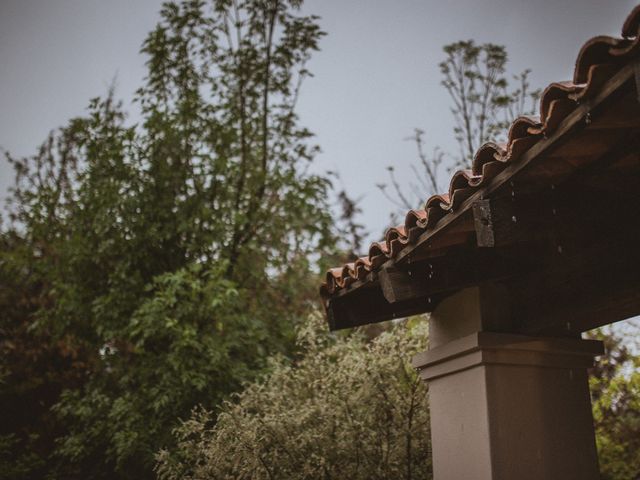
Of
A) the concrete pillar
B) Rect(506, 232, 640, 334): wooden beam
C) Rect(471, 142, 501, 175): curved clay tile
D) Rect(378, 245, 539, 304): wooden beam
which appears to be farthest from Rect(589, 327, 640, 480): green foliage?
Rect(471, 142, 501, 175): curved clay tile

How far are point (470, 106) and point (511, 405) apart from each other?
8.14 meters

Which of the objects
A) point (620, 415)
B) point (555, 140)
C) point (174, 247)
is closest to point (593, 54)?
point (555, 140)

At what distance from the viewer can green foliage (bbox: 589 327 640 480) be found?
239 inches

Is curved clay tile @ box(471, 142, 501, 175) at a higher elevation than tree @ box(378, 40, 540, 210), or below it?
below

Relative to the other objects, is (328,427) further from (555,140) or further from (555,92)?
(555,92)

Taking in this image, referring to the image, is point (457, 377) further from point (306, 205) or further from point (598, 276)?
point (306, 205)

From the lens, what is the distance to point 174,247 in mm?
7801

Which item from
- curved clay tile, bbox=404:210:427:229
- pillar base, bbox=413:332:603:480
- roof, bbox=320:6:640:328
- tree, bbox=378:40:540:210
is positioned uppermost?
tree, bbox=378:40:540:210

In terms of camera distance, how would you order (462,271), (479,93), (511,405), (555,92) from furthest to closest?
(479,93) → (462,271) → (511,405) → (555,92)

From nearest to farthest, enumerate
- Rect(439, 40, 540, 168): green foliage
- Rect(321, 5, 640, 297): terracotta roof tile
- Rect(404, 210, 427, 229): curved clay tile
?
Rect(321, 5, 640, 297): terracotta roof tile < Rect(404, 210, 427, 229): curved clay tile < Rect(439, 40, 540, 168): green foliage

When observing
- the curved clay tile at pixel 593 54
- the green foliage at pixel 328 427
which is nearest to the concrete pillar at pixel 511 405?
the green foliage at pixel 328 427

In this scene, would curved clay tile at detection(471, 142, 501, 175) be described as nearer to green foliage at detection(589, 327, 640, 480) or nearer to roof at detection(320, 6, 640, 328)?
roof at detection(320, 6, 640, 328)

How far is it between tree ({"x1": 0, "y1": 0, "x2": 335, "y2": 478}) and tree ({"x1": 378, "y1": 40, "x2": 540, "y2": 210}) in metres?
2.73

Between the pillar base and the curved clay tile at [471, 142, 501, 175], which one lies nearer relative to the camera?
the curved clay tile at [471, 142, 501, 175]
